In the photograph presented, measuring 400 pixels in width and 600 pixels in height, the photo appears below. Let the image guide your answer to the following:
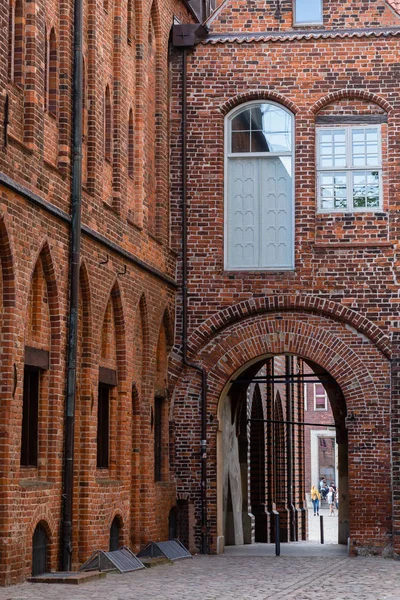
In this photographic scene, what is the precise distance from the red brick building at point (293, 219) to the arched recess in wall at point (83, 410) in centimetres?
462

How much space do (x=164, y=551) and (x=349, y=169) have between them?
7556 mm

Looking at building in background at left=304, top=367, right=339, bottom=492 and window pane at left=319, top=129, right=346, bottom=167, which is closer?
window pane at left=319, top=129, right=346, bottom=167

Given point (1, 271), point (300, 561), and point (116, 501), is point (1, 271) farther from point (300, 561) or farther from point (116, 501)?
point (300, 561)

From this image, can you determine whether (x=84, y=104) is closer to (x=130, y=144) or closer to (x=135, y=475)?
(x=130, y=144)

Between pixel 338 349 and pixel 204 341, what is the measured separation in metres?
2.29

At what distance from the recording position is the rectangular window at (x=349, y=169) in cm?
2269

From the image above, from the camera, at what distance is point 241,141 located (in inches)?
912

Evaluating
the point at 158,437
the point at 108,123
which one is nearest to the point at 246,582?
the point at 158,437

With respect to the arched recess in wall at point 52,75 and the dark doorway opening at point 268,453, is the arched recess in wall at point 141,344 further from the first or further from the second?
the arched recess in wall at point 52,75

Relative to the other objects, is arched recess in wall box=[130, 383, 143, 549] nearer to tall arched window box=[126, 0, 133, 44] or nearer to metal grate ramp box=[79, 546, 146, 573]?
metal grate ramp box=[79, 546, 146, 573]

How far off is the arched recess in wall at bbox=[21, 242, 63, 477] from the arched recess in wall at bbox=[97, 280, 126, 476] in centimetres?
227

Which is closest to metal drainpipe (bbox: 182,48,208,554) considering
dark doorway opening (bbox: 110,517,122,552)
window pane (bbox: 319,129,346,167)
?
window pane (bbox: 319,129,346,167)

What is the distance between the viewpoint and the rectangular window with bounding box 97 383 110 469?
61.6 ft

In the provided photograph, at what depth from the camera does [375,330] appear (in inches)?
867
